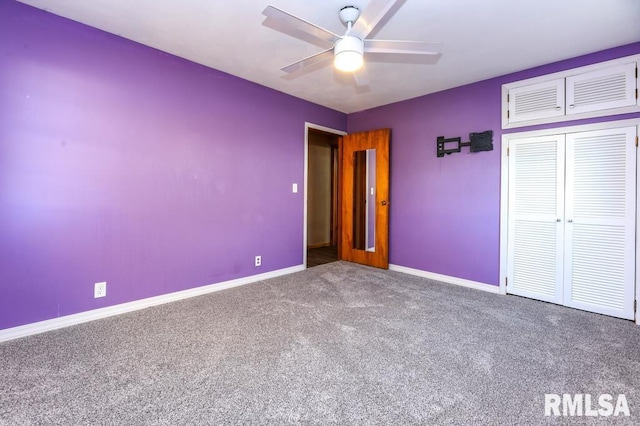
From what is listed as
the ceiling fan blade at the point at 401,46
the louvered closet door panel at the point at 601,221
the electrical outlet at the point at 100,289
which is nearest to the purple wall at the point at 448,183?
the louvered closet door panel at the point at 601,221

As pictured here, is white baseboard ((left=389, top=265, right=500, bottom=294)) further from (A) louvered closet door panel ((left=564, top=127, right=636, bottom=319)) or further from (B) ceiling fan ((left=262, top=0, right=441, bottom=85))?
(B) ceiling fan ((left=262, top=0, right=441, bottom=85))

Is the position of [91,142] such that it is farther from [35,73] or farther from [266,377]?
[266,377]

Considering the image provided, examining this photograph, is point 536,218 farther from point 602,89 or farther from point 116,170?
point 116,170

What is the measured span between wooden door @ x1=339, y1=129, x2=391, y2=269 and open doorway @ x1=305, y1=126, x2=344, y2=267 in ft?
4.27

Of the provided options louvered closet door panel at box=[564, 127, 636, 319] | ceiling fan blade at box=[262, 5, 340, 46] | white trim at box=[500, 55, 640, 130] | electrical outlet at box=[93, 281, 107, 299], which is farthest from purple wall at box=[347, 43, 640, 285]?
electrical outlet at box=[93, 281, 107, 299]

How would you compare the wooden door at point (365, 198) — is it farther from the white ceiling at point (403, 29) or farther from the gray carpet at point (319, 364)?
the gray carpet at point (319, 364)

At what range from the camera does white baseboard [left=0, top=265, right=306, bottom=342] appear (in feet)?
7.39

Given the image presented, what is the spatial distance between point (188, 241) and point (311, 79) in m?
2.38

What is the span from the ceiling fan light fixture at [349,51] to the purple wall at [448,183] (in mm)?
2274

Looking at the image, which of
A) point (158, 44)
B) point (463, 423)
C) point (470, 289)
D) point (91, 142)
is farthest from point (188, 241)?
point (470, 289)

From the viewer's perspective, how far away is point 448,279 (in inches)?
152

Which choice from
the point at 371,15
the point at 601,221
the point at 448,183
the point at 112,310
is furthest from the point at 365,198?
the point at 112,310

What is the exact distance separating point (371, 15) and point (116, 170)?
2.51m

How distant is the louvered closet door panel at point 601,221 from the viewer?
2676mm
